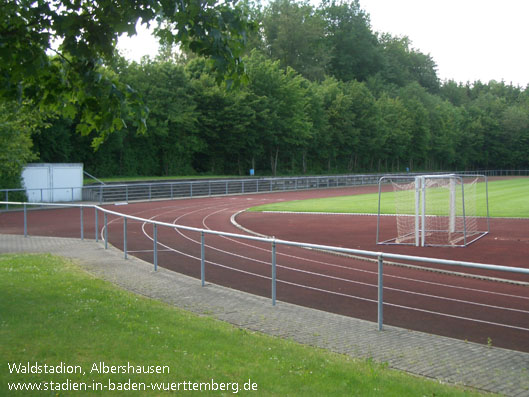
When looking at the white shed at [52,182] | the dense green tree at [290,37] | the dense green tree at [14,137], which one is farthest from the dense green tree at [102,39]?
the dense green tree at [290,37]

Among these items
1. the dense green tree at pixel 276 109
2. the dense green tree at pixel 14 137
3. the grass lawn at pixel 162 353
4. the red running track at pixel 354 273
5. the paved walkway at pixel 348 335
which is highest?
the dense green tree at pixel 276 109

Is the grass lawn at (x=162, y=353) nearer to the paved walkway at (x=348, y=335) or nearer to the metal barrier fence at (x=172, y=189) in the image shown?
the paved walkway at (x=348, y=335)

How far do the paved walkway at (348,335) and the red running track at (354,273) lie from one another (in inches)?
32.7

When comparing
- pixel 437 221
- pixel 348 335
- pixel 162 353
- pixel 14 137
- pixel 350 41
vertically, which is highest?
pixel 350 41

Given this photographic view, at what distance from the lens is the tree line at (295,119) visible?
46688 millimetres

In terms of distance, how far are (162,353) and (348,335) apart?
8.45 ft

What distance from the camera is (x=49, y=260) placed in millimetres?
12812

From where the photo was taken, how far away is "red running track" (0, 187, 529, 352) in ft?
27.9

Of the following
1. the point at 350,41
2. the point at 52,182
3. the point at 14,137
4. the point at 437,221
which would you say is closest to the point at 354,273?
the point at 437,221

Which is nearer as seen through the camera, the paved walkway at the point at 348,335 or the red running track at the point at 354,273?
the paved walkway at the point at 348,335

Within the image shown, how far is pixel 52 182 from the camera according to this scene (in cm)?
3325

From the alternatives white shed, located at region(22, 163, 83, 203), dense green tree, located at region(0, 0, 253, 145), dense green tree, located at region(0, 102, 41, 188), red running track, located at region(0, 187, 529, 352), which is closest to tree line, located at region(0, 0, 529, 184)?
dense green tree, located at region(0, 102, 41, 188)

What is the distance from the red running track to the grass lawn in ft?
8.68

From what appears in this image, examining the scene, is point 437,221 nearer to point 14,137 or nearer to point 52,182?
point 14,137
